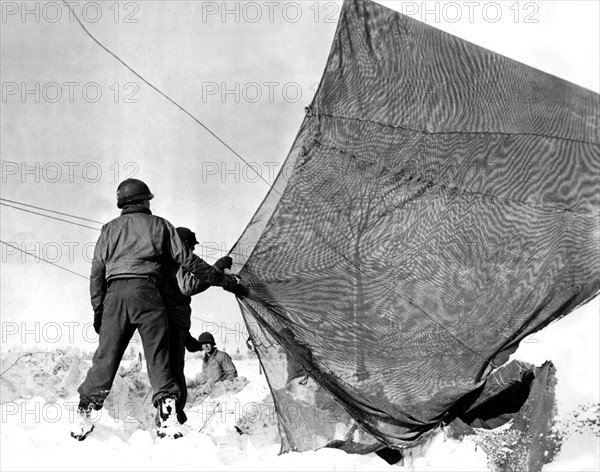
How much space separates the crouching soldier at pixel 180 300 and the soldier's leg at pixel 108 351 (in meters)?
0.36

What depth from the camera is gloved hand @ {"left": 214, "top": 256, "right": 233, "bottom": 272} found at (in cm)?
570

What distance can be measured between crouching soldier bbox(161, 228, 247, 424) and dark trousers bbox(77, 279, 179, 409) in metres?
0.22

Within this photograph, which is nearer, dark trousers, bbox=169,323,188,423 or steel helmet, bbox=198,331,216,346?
dark trousers, bbox=169,323,188,423

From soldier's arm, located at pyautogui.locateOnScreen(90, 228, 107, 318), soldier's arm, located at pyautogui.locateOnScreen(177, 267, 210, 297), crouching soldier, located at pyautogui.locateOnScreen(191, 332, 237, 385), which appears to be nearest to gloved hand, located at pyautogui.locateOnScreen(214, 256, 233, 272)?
soldier's arm, located at pyautogui.locateOnScreen(177, 267, 210, 297)

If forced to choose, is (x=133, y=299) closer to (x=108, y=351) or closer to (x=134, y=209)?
(x=108, y=351)

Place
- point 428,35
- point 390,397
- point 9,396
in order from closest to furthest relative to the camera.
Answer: point 390,397, point 428,35, point 9,396

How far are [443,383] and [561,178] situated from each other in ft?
4.82

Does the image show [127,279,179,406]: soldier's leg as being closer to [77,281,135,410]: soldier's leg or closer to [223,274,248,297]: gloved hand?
[77,281,135,410]: soldier's leg

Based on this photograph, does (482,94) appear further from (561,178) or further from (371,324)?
(371,324)

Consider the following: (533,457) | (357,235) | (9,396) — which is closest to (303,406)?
(357,235)

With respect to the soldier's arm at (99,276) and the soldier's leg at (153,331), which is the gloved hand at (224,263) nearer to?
the soldier's leg at (153,331)

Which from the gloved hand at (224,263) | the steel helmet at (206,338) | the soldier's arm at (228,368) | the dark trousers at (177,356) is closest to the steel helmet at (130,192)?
the gloved hand at (224,263)

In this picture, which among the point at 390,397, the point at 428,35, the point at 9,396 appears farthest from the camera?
the point at 9,396

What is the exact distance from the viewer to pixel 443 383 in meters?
5.68
